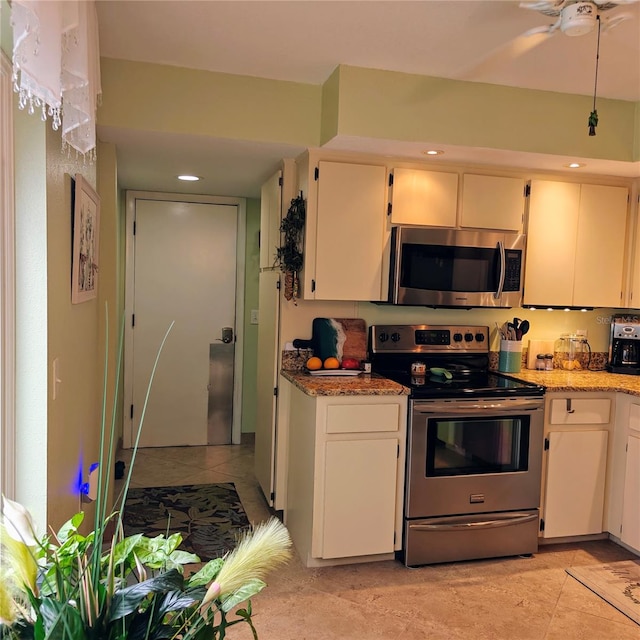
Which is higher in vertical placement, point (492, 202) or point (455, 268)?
point (492, 202)

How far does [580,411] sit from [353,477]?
4.16ft

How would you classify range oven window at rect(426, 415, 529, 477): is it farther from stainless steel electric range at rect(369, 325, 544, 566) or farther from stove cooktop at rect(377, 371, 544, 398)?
stove cooktop at rect(377, 371, 544, 398)

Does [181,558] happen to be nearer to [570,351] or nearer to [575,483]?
A: [575,483]

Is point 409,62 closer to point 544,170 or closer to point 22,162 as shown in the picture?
point 544,170

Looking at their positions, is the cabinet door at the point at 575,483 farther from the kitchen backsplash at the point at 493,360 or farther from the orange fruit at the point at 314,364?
the orange fruit at the point at 314,364

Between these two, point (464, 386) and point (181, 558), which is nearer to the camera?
point (181, 558)

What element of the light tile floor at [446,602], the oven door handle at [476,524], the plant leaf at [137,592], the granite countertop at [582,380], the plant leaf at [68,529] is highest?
the plant leaf at [68,529]

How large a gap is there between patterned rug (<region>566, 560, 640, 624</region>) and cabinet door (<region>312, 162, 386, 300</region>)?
171 centimetres

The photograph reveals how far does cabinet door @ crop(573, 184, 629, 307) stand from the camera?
3.47 metres

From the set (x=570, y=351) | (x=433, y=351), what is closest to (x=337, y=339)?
(x=433, y=351)

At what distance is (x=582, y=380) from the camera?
325 cm

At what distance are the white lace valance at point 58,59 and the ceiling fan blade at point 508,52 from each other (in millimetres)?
1427

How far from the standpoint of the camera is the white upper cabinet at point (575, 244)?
134 inches

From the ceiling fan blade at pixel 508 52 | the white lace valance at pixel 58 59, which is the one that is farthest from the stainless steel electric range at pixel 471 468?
the white lace valance at pixel 58 59
